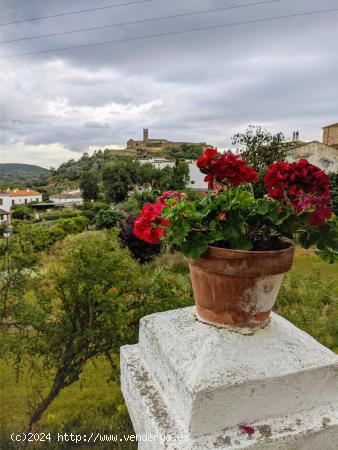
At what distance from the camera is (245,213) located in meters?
0.97

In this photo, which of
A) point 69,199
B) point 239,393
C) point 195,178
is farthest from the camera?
point 69,199

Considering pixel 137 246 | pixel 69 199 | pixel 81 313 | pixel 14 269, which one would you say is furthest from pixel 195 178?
pixel 69 199

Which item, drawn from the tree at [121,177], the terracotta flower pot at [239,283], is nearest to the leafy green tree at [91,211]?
the tree at [121,177]

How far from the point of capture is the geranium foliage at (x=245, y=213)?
870mm

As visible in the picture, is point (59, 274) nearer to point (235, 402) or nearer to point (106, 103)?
point (235, 402)

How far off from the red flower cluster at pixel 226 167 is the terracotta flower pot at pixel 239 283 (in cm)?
21

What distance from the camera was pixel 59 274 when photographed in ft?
7.57

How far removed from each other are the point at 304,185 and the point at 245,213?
0.60ft

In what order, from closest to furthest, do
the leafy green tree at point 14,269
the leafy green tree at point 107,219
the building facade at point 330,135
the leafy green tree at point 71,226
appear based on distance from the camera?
the leafy green tree at point 14,269 → the leafy green tree at point 71,226 → the leafy green tree at point 107,219 → the building facade at point 330,135

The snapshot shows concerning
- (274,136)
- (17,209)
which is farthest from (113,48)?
(17,209)

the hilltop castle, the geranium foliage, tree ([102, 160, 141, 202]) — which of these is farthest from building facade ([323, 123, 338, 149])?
the hilltop castle

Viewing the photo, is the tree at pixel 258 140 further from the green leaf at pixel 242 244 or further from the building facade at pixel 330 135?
the green leaf at pixel 242 244

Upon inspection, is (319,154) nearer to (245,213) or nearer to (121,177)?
(121,177)

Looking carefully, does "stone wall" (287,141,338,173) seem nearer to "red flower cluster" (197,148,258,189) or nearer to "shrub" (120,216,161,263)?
"shrub" (120,216,161,263)
